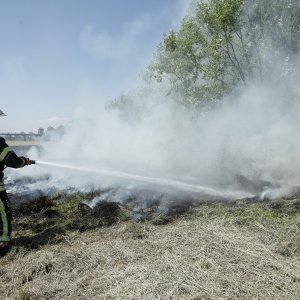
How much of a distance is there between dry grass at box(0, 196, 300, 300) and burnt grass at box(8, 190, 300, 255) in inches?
3.3

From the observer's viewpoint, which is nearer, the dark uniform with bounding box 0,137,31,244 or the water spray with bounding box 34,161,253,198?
the dark uniform with bounding box 0,137,31,244

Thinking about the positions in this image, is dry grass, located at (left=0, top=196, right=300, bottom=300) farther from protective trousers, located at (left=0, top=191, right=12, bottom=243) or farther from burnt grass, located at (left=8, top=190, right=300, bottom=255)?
protective trousers, located at (left=0, top=191, right=12, bottom=243)

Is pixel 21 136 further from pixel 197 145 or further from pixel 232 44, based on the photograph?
pixel 232 44

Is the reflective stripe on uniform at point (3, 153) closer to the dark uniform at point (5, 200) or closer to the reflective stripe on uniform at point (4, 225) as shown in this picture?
the dark uniform at point (5, 200)

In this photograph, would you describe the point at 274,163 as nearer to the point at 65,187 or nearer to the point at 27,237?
the point at 65,187

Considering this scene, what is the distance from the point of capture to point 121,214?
7.12 metres

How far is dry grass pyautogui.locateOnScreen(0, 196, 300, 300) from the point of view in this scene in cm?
354

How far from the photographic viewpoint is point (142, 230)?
18.7 feet

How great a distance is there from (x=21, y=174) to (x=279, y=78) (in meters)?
11.1

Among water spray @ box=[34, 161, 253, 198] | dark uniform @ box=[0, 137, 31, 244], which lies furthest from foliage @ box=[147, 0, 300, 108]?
dark uniform @ box=[0, 137, 31, 244]

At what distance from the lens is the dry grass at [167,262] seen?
3.54 meters

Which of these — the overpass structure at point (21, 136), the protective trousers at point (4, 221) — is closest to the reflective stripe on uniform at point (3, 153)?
the protective trousers at point (4, 221)

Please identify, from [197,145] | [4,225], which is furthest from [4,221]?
[197,145]

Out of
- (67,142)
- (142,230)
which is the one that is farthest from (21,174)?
(142,230)
